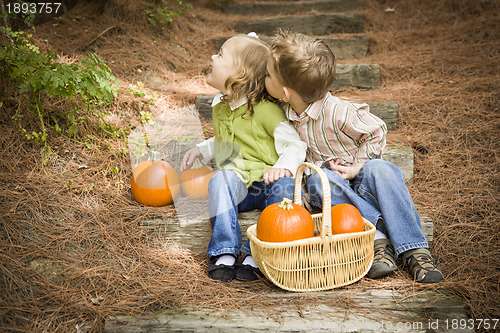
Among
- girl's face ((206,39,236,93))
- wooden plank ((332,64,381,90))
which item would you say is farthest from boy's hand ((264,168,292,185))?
wooden plank ((332,64,381,90))

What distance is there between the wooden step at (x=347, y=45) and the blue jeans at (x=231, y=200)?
2450mm

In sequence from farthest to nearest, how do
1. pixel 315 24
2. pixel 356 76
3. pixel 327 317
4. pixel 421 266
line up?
pixel 315 24 → pixel 356 76 → pixel 421 266 → pixel 327 317

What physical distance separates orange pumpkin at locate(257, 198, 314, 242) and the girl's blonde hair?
30.0 inches

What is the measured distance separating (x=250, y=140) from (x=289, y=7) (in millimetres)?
3738

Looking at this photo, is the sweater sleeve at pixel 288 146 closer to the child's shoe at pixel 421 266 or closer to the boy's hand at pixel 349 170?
the boy's hand at pixel 349 170

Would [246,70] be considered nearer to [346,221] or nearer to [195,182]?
[195,182]

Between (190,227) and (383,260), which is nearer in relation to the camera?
(383,260)

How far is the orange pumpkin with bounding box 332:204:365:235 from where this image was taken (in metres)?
1.87

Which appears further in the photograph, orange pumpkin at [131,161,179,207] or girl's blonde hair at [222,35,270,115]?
orange pumpkin at [131,161,179,207]

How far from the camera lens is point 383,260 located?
2.00 meters

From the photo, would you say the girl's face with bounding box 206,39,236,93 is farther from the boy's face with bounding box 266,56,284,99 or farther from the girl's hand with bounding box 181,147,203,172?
the girl's hand with bounding box 181,147,203,172

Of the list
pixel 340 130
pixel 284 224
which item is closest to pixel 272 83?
pixel 340 130

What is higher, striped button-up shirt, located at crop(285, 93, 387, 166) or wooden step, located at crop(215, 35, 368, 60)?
wooden step, located at crop(215, 35, 368, 60)

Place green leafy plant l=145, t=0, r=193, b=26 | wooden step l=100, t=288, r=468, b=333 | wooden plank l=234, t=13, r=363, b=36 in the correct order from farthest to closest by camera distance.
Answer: wooden plank l=234, t=13, r=363, b=36 < green leafy plant l=145, t=0, r=193, b=26 < wooden step l=100, t=288, r=468, b=333
